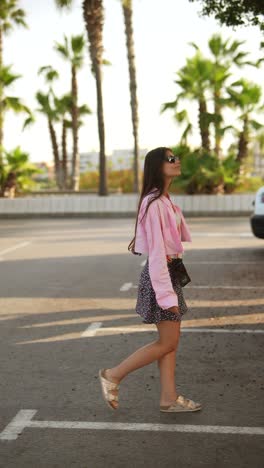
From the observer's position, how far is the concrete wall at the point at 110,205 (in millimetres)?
28797

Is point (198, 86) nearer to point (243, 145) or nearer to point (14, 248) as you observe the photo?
point (243, 145)

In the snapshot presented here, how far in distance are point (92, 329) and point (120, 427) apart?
317 centimetres

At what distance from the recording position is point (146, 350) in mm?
5047

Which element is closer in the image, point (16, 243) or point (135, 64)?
point (16, 243)

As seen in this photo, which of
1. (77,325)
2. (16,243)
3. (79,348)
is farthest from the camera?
(16,243)

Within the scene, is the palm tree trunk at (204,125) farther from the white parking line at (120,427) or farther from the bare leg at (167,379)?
→ the white parking line at (120,427)

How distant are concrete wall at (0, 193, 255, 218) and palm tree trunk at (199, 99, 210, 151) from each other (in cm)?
465

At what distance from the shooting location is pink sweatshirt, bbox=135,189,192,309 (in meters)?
4.84

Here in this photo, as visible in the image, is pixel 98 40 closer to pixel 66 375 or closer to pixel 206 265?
pixel 206 265

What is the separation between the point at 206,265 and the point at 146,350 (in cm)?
849

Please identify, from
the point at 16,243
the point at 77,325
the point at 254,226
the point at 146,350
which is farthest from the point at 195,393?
the point at 16,243

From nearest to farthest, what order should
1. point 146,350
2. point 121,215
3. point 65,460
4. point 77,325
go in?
point 65,460 < point 146,350 < point 77,325 < point 121,215

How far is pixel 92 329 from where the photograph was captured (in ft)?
26.1

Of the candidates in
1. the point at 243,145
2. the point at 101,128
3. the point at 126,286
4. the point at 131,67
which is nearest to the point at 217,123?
the point at 243,145
